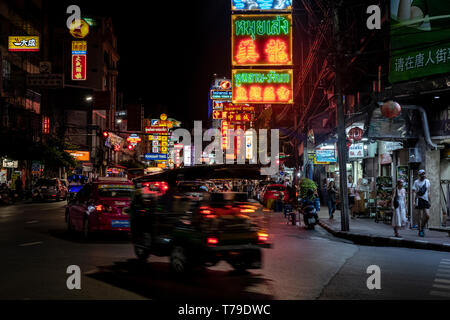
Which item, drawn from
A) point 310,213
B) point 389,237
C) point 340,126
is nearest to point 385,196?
point 310,213

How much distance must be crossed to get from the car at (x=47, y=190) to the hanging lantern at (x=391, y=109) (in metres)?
29.0

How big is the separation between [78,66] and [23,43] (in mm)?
11407

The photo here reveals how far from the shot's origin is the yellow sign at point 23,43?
40562mm

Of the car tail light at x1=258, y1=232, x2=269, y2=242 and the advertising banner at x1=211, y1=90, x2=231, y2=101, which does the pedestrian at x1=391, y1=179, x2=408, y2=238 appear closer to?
the car tail light at x1=258, y1=232, x2=269, y2=242

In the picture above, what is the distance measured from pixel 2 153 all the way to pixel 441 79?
30.7 m

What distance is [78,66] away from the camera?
171 feet

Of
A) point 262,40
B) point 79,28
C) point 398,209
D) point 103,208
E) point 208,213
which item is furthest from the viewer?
point 79,28

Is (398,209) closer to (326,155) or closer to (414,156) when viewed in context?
(414,156)

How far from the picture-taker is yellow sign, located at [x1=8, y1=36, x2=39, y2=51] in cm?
4056
